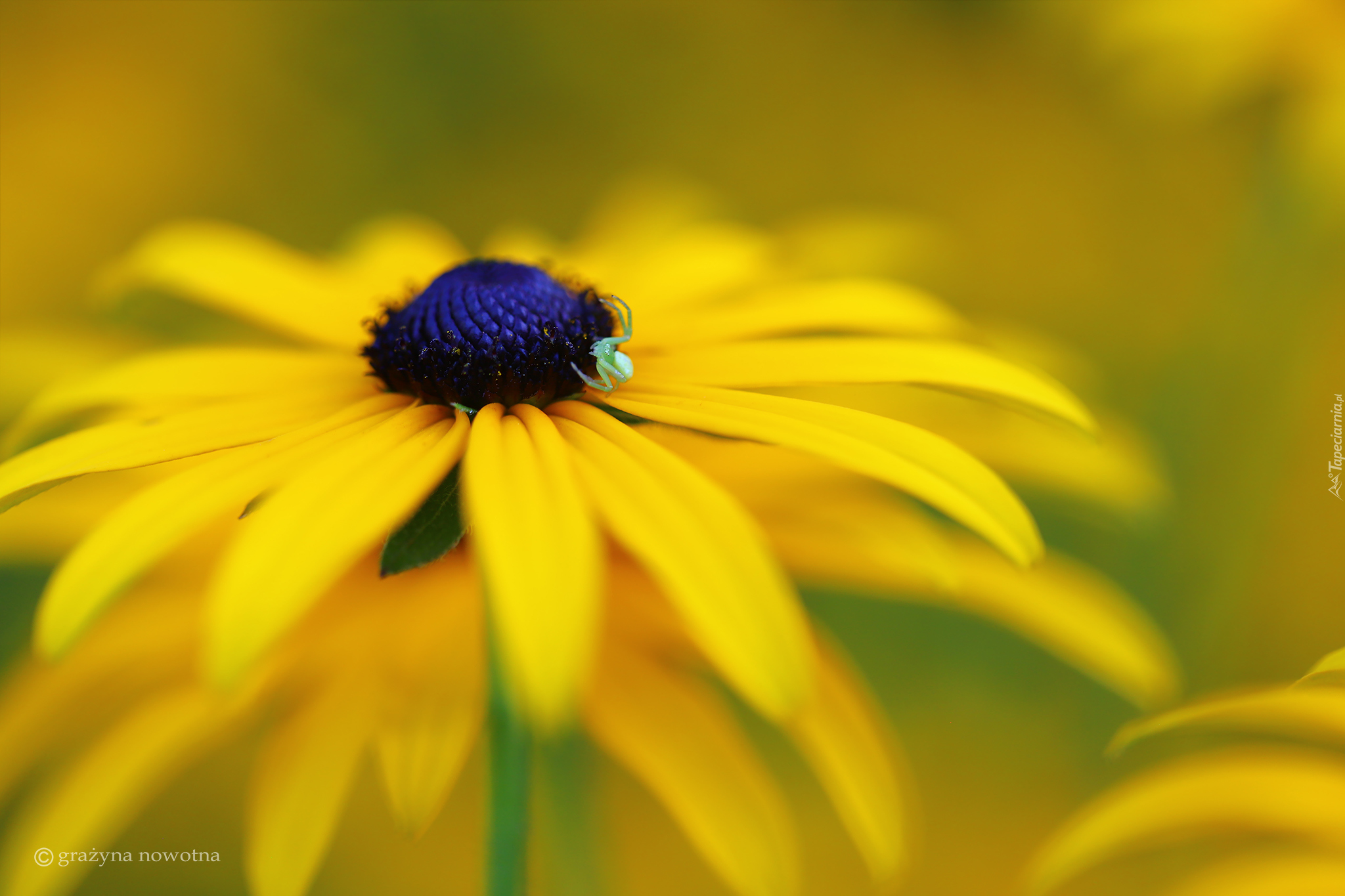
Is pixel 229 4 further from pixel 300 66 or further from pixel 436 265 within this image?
pixel 436 265

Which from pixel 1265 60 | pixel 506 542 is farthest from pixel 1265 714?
pixel 1265 60

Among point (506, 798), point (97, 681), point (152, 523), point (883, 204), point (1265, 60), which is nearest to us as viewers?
point (152, 523)

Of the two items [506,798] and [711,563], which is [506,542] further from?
[506,798]

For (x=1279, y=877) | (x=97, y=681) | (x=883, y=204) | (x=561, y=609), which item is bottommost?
(x=1279, y=877)

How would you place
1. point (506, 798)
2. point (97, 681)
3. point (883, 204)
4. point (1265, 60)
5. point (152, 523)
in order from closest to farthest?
1. point (152, 523)
2. point (506, 798)
3. point (97, 681)
4. point (1265, 60)
5. point (883, 204)

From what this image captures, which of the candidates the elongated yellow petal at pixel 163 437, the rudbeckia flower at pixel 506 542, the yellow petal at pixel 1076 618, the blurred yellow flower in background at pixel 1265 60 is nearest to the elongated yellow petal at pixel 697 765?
the rudbeckia flower at pixel 506 542

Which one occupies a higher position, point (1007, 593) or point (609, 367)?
point (609, 367)
